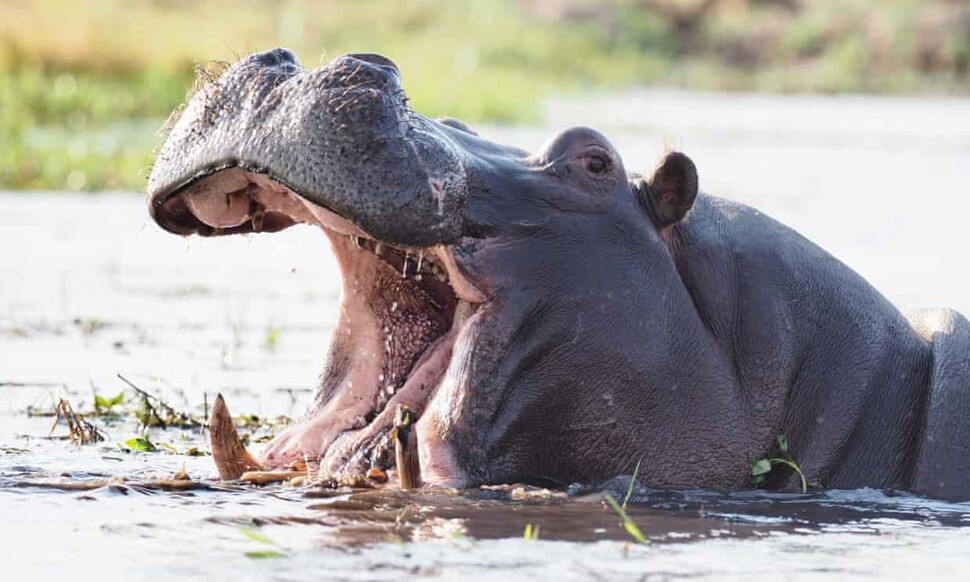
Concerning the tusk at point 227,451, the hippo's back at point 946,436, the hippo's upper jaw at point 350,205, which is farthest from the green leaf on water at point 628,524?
the tusk at point 227,451

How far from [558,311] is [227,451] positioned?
94 cm

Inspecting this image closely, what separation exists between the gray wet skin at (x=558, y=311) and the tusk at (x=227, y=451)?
Answer: 0.29 feet

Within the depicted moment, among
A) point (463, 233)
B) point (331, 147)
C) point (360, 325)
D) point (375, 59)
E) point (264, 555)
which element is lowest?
point (264, 555)

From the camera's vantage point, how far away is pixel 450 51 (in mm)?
34000

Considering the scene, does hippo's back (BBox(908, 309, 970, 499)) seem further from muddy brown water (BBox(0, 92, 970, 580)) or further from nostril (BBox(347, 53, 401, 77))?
nostril (BBox(347, 53, 401, 77))

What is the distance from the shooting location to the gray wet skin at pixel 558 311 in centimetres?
414

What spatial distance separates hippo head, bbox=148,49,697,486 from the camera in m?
4.09

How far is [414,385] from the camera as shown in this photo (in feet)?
14.4

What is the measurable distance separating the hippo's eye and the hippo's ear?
0.13 meters

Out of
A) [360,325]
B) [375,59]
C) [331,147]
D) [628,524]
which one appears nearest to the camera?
[628,524]

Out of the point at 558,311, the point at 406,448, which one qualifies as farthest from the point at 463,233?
→ the point at 406,448

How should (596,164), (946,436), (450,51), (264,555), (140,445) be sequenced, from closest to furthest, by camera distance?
(264,555) < (596,164) < (946,436) < (140,445) < (450,51)

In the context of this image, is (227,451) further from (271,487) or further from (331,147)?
(331,147)

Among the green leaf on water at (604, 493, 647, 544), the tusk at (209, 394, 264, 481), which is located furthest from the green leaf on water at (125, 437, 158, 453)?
the green leaf on water at (604, 493, 647, 544)
